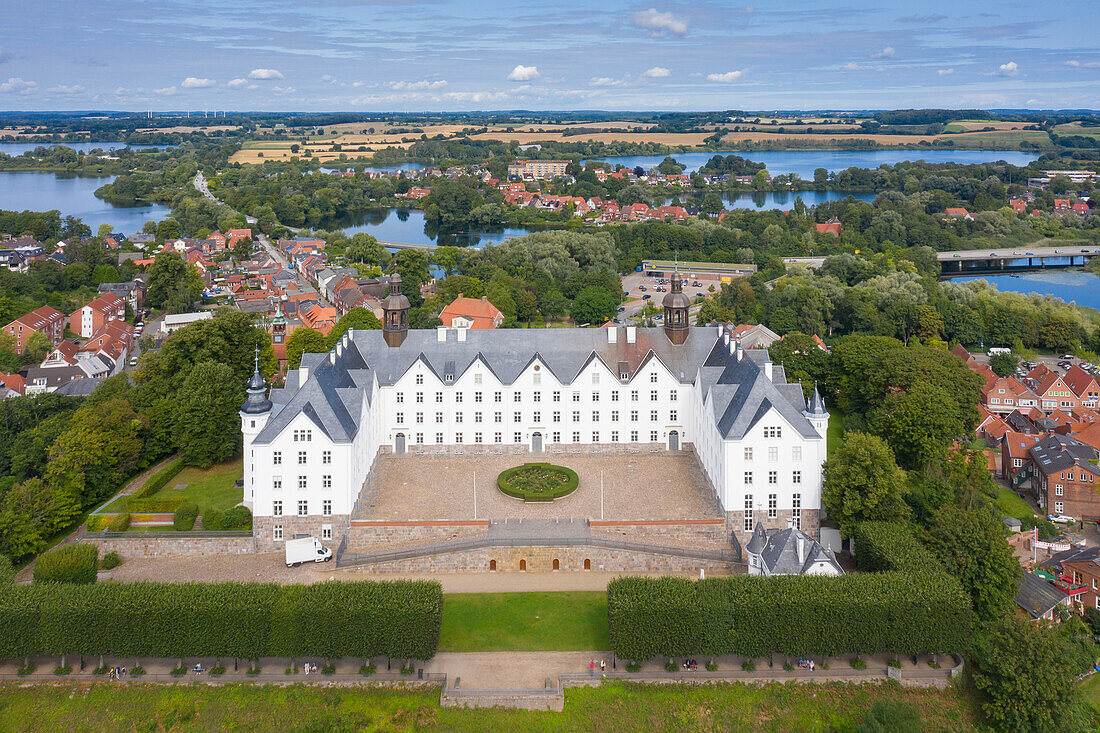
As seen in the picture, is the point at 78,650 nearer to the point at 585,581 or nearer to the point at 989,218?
the point at 585,581

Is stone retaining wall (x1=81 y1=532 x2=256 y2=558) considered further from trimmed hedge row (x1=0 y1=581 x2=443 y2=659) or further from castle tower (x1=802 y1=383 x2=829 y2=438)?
castle tower (x1=802 y1=383 x2=829 y2=438)

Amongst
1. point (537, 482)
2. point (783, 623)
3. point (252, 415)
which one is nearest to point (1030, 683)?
point (783, 623)

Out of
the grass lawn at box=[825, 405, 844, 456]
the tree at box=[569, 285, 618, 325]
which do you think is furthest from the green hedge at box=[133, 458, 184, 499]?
the tree at box=[569, 285, 618, 325]

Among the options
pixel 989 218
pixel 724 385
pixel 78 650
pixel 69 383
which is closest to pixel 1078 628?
pixel 724 385

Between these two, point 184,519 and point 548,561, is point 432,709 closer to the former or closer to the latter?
point 548,561

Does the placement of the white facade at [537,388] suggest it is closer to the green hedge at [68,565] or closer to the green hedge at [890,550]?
the green hedge at [890,550]

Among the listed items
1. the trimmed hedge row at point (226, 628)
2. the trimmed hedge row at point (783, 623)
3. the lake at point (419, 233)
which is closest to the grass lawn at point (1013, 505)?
the trimmed hedge row at point (783, 623)
